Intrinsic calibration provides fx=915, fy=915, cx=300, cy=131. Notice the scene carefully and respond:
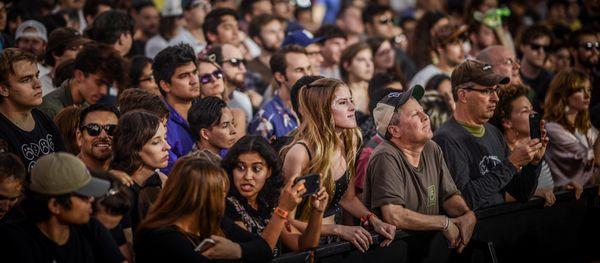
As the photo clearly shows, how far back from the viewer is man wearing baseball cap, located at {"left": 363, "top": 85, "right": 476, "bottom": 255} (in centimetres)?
621

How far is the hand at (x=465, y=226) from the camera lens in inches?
255

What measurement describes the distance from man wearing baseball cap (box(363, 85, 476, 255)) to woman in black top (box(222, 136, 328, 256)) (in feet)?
2.40

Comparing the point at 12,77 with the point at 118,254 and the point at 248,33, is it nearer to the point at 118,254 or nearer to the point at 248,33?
the point at 118,254

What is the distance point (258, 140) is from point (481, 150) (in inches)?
85.2

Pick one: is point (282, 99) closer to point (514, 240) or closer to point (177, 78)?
point (177, 78)

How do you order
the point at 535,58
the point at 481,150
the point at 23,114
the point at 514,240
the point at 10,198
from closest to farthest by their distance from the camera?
the point at 10,198
the point at 23,114
the point at 481,150
the point at 514,240
the point at 535,58

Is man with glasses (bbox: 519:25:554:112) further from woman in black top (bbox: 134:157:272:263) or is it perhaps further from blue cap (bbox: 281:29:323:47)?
woman in black top (bbox: 134:157:272:263)

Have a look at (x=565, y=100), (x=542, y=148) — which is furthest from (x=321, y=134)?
(x=565, y=100)

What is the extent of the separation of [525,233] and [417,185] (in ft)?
4.76

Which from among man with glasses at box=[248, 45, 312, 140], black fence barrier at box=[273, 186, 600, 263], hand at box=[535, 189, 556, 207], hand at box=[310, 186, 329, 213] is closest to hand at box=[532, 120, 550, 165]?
black fence barrier at box=[273, 186, 600, 263]

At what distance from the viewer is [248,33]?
11.7m

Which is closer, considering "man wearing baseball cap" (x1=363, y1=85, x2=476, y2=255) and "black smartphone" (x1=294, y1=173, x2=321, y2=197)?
"black smartphone" (x1=294, y1=173, x2=321, y2=197)

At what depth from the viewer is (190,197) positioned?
4.84 metres

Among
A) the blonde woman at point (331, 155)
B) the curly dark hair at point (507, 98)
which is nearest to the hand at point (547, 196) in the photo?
the curly dark hair at point (507, 98)
